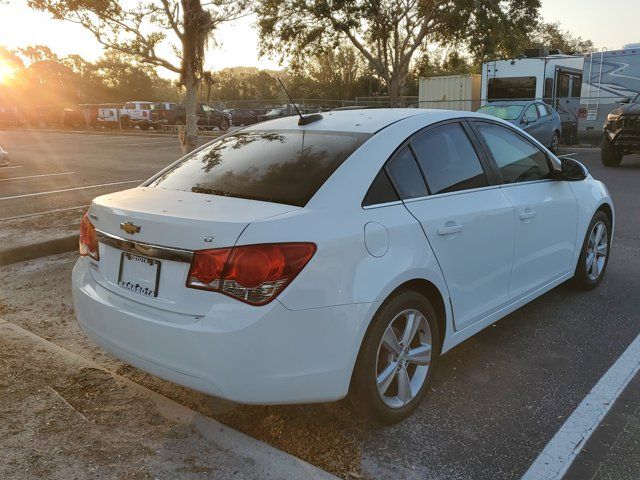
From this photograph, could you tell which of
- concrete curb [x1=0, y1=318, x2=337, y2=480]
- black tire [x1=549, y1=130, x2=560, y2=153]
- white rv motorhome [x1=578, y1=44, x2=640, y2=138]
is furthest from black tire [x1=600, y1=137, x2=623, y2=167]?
concrete curb [x1=0, y1=318, x2=337, y2=480]

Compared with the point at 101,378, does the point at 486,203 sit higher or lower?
higher

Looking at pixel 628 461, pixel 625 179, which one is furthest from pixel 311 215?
pixel 625 179

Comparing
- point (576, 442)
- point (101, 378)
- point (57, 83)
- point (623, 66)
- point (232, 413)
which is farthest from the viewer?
point (57, 83)

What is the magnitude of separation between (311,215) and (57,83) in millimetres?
77381

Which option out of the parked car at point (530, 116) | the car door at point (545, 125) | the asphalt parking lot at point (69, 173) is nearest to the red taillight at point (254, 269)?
the asphalt parking lot at point (69, 173)

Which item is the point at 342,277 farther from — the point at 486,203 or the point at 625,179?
the point at 625,179

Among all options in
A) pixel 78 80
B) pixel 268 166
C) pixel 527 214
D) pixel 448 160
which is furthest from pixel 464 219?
pixel 78 80

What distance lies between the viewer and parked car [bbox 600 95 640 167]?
1242 cm

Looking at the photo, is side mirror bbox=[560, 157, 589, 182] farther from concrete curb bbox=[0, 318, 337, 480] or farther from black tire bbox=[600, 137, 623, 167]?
black tire bbox=[600, 137, 623, 167]

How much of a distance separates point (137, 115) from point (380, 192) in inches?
1337

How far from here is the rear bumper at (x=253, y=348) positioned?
2393 millimetres

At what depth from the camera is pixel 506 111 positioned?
14.7 meters

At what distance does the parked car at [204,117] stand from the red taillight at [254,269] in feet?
96.2

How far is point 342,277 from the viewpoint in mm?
2537
